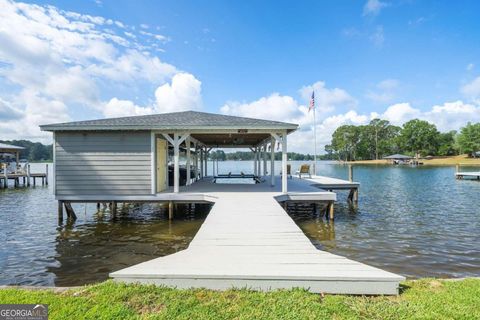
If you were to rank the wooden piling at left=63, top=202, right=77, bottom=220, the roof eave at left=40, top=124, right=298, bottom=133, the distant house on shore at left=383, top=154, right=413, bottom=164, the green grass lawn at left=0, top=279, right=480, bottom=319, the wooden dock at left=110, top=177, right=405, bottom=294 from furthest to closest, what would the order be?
1. the distant house on shore at left=383, top=154, right=413, bottom=164
2. the wooden piling at left=63, top=202, right=77, bottom=220
3. the roof eave at left=40, top=124, right=298, bottom=133
4. the wooden dock at left=110, top=177, right=405, bottom=294
5. the green grass lawn at left=0, top=279, right=480, bottom=319

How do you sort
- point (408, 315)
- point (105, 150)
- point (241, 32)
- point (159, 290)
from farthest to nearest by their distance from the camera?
point (241, 32), point (105, 150), point (159, 290), point (408, 315)

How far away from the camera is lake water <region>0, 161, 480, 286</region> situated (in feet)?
19.2

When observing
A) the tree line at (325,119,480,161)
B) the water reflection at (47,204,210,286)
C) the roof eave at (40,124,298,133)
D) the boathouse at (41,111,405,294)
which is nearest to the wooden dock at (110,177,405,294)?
the boathouse at (41,111,405,294)

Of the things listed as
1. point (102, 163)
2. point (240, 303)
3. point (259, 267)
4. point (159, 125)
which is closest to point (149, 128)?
point (159, 125)

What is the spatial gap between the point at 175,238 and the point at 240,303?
5.50 m

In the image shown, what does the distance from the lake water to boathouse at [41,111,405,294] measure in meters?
1.14

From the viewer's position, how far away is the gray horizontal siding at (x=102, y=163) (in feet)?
31.6

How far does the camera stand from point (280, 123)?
31.8ft

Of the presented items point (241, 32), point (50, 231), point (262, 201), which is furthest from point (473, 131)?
point (50, 231)

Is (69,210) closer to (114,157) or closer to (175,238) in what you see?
(114,157)

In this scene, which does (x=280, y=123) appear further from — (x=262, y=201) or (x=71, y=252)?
(x=71, y=252)

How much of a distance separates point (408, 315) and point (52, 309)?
375 cm

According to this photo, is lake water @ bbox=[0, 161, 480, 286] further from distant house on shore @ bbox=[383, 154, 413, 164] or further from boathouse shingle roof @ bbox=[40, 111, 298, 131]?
distant house on shore @ bbox=[383, 154, 413, 164]

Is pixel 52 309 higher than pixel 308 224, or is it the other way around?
pixel 52 309
